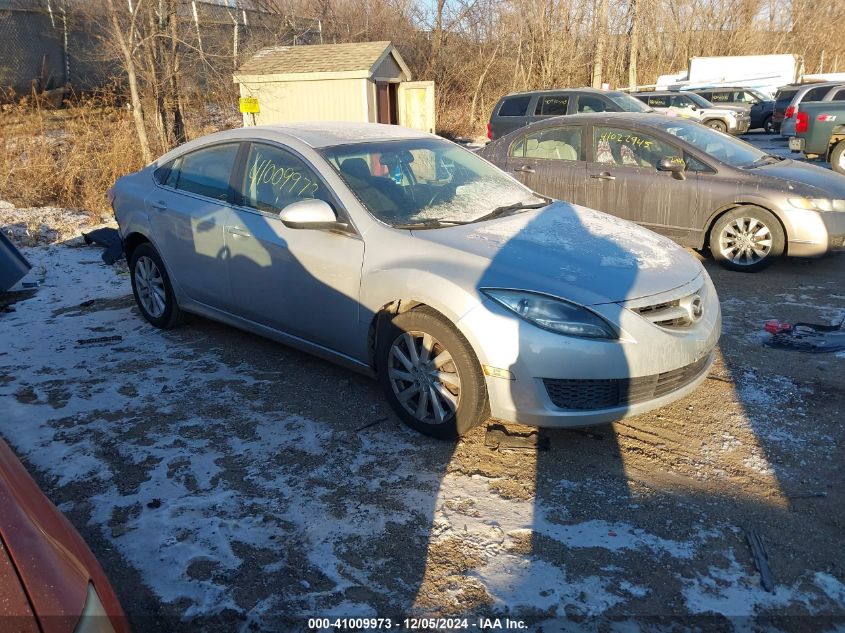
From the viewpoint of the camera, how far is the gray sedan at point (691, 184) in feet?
22.1

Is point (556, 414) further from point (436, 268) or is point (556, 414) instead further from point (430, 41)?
point (430, 41)

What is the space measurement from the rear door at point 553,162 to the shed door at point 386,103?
22.7 feet

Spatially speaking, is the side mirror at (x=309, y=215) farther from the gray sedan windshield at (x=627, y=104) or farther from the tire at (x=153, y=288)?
the gray sedan windshield at (x=627, y=104)

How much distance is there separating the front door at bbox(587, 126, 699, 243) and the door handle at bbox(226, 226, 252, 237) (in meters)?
4.63

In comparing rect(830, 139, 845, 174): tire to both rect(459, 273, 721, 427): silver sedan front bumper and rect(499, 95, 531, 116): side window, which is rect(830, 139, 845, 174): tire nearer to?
rect(499, 95, 531, 116): side window

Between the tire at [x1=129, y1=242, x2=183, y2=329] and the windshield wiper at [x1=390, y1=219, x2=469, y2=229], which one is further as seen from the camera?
the tire at [x1=129, y1=242, x2=183, y2=329]

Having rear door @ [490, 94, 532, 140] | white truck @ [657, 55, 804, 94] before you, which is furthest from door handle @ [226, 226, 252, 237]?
white truck @ [657, 55, 804, 94]

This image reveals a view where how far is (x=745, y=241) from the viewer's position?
6984 mm

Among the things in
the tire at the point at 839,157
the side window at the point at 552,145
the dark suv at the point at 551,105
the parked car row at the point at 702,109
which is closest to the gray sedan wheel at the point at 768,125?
the parked car row at the point at 702,109

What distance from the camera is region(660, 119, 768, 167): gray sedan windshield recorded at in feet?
24.0

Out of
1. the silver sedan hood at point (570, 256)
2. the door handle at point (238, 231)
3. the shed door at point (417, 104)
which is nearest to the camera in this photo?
the silver sedan hood at point (570, 256)

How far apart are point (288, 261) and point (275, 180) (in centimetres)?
60

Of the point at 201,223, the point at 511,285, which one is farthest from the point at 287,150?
the point at 511,285

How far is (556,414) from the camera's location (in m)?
3.37
